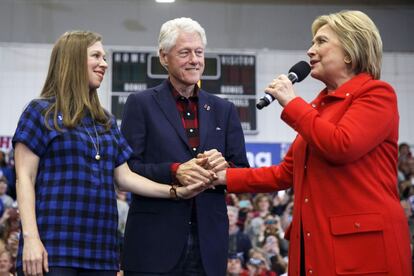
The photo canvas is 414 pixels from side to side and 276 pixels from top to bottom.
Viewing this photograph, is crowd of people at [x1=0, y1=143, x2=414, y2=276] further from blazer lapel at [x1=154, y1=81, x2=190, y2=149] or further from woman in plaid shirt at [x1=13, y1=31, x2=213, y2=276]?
woman in plaid shirt at [x1=13, y1=31, x2=213, y2=276]

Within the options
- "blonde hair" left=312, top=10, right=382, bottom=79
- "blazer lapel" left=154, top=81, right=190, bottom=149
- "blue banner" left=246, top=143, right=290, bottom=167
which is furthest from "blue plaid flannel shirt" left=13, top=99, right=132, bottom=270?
"blue banner" left=246, top=143, right=290, bottom=167

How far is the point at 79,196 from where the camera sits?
8.95 ft

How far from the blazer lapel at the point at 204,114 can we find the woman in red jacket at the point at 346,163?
49 cm

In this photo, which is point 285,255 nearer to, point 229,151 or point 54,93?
point 229,151

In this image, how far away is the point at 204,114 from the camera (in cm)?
324

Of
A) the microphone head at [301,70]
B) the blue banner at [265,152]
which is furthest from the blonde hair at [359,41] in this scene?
the blue banner at [265,152]

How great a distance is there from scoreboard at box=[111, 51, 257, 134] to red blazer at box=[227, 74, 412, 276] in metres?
9.39

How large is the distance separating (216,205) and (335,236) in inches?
27.4

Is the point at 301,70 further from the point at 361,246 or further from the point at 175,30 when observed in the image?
the point at 361,246

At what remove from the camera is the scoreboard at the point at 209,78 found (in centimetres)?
1216

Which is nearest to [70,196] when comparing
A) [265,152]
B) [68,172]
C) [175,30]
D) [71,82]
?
[68,172]

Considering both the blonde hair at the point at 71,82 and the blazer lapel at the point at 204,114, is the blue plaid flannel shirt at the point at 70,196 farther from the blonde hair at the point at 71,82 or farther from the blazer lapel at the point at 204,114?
the blazer lapel at the point at 204,114

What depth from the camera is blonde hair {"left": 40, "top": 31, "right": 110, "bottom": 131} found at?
2.82 meters

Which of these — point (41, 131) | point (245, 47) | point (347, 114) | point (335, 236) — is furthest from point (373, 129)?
point (245, 47)
